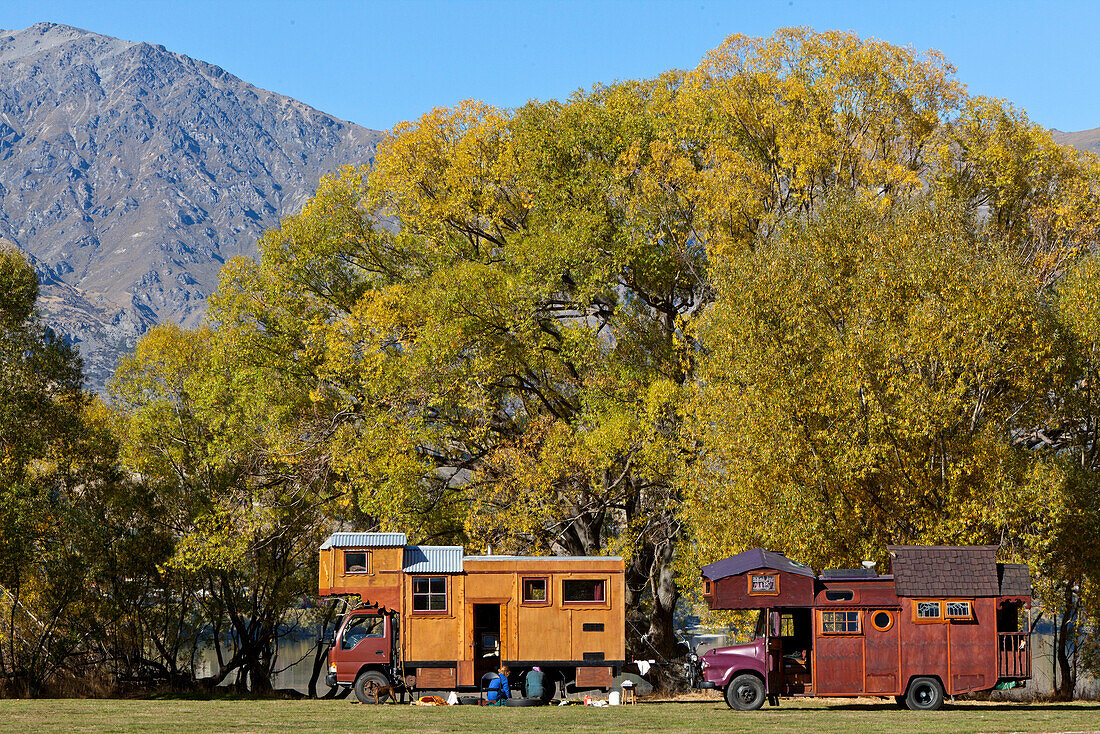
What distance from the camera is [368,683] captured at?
28109mm

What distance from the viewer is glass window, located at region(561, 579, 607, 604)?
28047 millimetres

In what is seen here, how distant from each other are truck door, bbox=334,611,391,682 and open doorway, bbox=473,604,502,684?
2158 mm

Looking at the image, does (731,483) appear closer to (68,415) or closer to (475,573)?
(475,573)

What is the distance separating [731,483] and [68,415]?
1963 centimetres

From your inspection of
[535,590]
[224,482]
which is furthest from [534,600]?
[224,482]

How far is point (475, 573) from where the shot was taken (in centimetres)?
2812

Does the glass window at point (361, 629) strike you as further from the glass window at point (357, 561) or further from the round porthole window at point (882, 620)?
the round porthole window at point (882, 620)

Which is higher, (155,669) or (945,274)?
(945,274)

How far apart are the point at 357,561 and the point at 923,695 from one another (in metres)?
13.2

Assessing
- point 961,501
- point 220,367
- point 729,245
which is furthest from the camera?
point 220,367

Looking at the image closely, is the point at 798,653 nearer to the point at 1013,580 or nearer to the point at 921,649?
the point at 921,649

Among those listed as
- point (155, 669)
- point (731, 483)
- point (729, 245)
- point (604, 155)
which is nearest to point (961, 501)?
point (731, 483)

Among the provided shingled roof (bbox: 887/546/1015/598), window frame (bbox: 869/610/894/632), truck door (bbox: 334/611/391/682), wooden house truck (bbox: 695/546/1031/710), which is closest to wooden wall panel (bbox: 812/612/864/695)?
wooden house truck (bbox: 695/546/1031/710)

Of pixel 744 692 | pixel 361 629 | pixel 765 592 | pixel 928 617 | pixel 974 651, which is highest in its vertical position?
pixel 765 592
